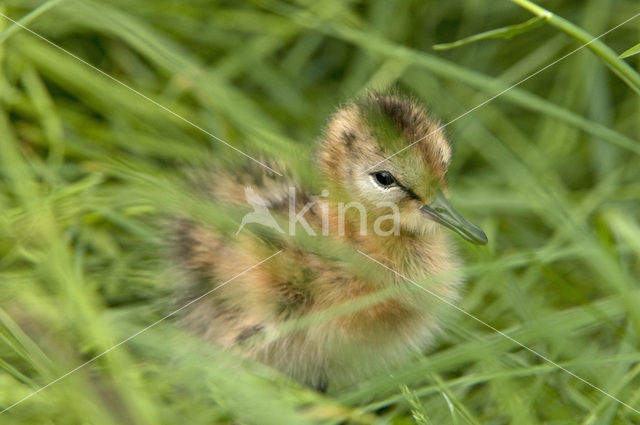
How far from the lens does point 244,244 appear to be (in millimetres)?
1728

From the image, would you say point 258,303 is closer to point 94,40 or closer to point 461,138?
point 461,138

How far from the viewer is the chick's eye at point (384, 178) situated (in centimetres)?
174

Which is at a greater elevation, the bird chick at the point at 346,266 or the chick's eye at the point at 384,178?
the chick's eye at the point at 384,178

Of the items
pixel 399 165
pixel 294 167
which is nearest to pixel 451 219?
pixel 399 165

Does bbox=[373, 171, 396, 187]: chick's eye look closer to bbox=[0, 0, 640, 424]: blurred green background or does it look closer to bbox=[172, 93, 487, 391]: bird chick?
bbox=[172, 93, 487, 391]: bird chick

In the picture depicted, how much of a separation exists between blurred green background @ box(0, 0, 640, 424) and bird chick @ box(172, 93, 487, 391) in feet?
0.24

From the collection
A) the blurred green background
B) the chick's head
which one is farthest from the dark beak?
the blurred green background

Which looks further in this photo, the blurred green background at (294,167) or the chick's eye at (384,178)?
the chick's eye at (384,178)

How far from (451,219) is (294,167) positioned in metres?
0.38

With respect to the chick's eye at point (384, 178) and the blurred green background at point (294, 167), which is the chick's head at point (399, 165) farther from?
the blurred green background at point (294, 167)

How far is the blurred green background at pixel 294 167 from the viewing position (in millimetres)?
1618

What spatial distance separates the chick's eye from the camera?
1.74 m

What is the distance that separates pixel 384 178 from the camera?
1.75 metres

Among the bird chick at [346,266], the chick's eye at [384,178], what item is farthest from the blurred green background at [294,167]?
the chick's eye at [384,178]
